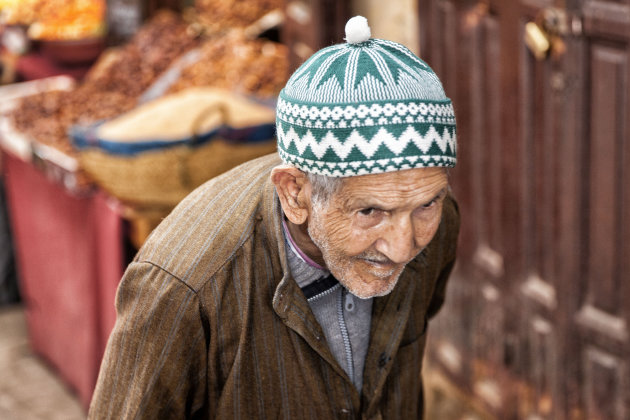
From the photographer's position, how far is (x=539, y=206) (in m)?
2.83

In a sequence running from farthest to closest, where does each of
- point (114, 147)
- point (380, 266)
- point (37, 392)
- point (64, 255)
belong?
point (37, 392) → point (64, 255) → point (114, 147) → point (380, 266)

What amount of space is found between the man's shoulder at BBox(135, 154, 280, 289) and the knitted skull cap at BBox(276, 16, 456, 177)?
0.21m

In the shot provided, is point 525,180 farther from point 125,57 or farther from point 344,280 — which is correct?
point 125,57

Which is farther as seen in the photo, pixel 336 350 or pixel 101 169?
pixel 101 169

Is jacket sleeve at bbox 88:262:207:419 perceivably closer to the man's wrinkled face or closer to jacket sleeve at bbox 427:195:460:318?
the man's wrinkled face

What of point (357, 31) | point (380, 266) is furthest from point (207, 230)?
point (357, 31)

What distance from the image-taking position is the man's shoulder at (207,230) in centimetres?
147

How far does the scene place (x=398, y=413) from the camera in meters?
1.70

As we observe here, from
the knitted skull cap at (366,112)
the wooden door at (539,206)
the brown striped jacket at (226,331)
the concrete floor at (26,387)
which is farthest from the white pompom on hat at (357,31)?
the concrete floor at (26,387)

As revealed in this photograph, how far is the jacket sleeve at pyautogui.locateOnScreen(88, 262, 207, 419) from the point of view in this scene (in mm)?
1445

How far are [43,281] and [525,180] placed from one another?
91.0 inches

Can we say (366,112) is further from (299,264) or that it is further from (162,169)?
(162,169)

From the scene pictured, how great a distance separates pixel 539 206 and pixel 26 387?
2528 millimetres

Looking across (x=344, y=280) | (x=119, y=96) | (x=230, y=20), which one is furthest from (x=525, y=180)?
(x=230, y=20)
